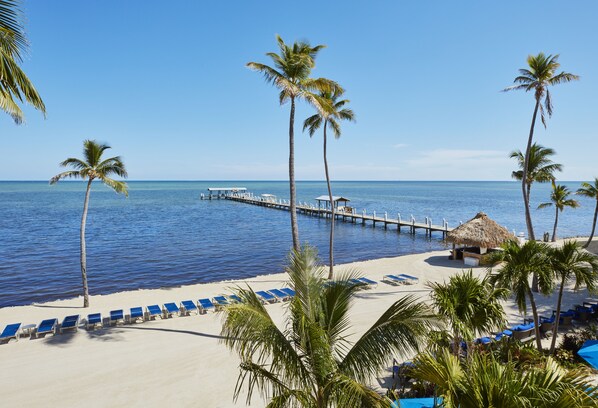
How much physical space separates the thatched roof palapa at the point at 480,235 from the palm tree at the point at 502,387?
808 inches

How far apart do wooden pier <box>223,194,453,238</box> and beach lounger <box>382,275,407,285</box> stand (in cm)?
2111

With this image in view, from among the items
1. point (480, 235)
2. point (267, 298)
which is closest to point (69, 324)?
point (267, 298)

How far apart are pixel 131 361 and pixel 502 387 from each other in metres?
10.3

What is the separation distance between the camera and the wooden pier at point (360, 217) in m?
41.6

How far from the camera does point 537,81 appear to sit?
634 inches

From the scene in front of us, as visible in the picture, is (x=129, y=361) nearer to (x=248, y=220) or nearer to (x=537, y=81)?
(x=537, y=81)

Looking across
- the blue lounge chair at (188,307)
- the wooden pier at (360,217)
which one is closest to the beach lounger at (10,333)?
the blue lounge chair at (188,307)

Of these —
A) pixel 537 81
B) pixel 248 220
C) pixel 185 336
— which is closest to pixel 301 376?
pixel 185 336

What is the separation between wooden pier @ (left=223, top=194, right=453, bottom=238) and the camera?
136 ft

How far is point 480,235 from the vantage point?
23.3 metres

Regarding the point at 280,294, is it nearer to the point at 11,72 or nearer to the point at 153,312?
the point at 153,312

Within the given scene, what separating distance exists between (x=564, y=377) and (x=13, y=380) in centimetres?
1256

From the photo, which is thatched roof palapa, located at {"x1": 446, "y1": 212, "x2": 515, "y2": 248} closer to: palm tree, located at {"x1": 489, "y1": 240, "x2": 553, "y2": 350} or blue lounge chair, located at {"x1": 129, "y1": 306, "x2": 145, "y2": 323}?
palm tree, located at {"x1": 489, "y1": 240, "x2": 553, "y2": 350}

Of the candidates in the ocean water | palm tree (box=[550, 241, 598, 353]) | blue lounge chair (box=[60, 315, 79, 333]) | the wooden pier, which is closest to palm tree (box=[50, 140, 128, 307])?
blue lounge chair (box=[60, 315, 79, 333])
